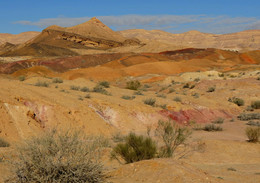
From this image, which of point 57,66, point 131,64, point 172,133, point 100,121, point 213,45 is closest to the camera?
point 172,133

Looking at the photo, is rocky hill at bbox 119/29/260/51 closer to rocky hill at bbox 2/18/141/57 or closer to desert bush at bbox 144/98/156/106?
rocky hill at bbox 2/18/141/57

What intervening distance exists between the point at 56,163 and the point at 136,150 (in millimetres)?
3112

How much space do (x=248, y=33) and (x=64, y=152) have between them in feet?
529

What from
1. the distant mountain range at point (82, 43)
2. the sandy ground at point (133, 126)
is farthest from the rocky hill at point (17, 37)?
the sandy ground at point (133, 126)

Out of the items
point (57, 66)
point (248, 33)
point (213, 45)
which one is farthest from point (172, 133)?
point (248, 33)

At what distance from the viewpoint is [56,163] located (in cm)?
520

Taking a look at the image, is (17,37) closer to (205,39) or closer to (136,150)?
(205,39)

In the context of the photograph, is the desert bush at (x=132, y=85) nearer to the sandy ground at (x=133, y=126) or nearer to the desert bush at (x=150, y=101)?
the sandy ground at (x=133, y=126)

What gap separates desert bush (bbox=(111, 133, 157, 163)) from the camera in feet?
25.7

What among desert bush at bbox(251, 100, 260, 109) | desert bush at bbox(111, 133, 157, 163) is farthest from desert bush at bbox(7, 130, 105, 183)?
desert bush at bbox(251, 100, 260, 109)

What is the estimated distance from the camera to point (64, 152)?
5.51m

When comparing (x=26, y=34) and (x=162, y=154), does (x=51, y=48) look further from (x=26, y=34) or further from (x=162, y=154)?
(x=26, y=34)

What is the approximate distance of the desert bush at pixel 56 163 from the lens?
17.1 ft

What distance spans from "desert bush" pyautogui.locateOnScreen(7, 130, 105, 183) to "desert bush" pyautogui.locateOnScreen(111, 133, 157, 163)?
2236mm
